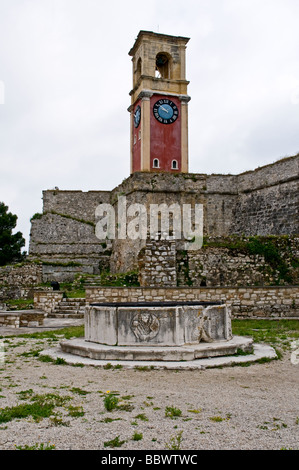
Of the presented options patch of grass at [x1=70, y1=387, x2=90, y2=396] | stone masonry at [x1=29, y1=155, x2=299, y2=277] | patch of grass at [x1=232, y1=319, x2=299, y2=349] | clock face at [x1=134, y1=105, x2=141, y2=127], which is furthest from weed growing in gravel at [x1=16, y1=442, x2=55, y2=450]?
clock face at [x1=134, y1=105, x2=141, y2=127]

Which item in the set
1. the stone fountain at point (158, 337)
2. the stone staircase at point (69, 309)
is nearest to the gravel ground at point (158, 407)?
the stone fountain at point (158, 337)

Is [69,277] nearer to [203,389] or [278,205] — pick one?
[278,205]

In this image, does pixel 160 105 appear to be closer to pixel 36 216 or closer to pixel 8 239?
pixel 36 216

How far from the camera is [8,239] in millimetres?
30469

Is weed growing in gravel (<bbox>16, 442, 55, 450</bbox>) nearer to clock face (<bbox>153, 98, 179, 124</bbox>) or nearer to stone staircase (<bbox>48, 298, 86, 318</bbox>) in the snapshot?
stone staircase (<bbox>48, 298, 86, 318</bbox>)

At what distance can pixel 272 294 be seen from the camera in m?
13.3

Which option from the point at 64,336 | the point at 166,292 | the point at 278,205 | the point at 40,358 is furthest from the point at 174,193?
the point at 40,358

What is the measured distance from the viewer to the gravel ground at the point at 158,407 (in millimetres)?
3645

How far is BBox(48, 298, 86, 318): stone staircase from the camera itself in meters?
14.7

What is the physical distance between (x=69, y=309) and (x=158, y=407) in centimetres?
1109

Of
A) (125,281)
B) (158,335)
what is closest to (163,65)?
(125,281)

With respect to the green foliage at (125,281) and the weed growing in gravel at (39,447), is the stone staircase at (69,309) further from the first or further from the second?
the weed growing in gravel at (39,447)

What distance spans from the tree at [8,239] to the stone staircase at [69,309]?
1535cm

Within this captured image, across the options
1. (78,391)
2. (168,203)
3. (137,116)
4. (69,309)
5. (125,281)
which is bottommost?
(78,391)
